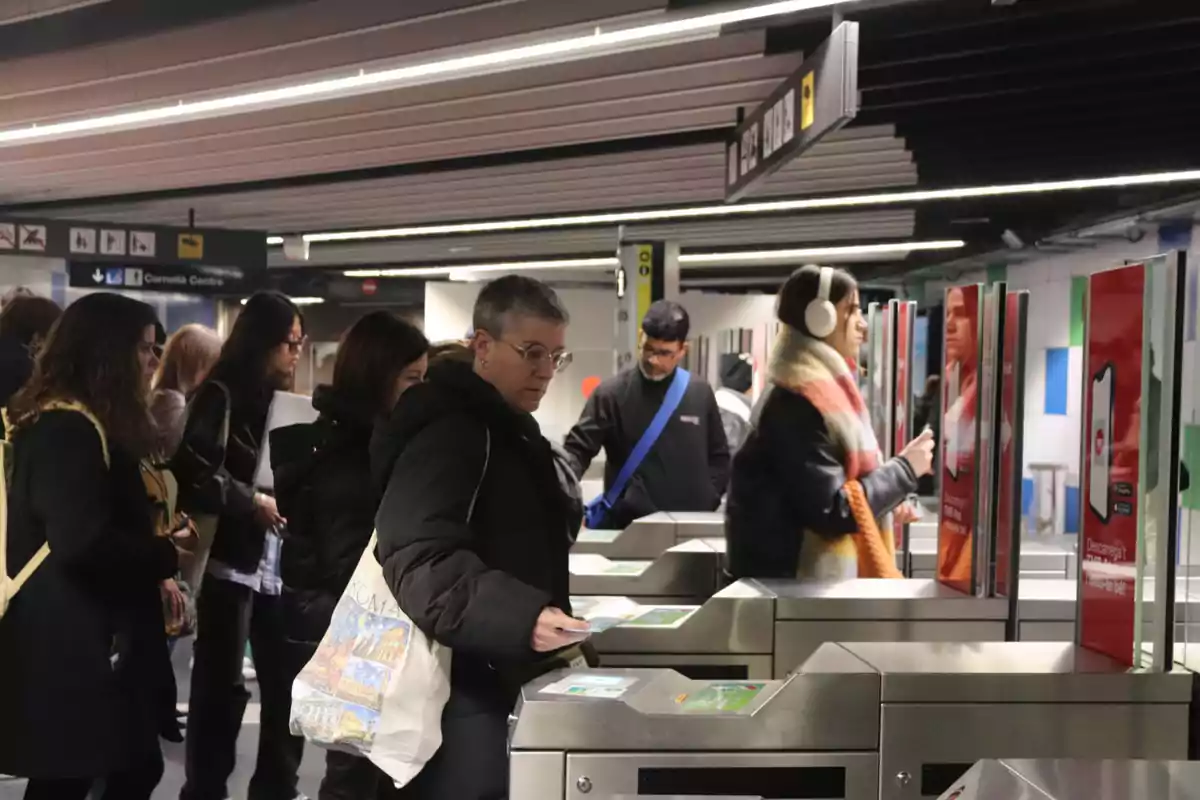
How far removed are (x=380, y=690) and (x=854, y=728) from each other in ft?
2.39

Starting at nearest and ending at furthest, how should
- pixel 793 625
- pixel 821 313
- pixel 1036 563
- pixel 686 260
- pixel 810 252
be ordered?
pixel 793 625, pixel 821 313, pixel 1036 563, pixel 810 252, pixel 686 260

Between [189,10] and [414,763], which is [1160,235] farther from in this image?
[414,763]

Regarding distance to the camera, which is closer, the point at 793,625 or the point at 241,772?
the point at 793,625

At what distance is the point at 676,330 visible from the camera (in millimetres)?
4648

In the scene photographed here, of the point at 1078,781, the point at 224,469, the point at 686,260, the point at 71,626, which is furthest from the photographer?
the point at 686,260

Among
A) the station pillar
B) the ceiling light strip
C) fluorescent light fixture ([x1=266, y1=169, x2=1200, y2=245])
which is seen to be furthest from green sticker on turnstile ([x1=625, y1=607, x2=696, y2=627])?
the ceiling light strip

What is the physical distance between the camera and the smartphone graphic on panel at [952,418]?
2.84 m

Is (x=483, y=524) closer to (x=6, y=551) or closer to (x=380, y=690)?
(x=380, y=690)

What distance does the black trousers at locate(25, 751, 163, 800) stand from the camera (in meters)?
2.60

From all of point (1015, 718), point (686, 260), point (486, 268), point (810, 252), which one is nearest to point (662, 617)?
point (1015, 718)

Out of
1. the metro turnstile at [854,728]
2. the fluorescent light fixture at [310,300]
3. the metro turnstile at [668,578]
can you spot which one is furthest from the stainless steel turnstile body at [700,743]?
the fluorescent light fixture at [310,300]

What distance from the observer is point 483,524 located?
2037 millimetres

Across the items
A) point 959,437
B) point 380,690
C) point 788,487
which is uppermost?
point 959,437

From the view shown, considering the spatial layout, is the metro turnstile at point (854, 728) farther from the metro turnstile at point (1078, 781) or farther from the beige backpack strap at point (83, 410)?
the beige backpack strap at point (83, 410)
